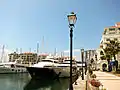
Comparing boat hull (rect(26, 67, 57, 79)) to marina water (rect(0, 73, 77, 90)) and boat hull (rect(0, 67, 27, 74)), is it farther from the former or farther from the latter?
boat hull (rect(0, 67, 27, 74))

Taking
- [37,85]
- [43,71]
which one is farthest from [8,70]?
[37,85]

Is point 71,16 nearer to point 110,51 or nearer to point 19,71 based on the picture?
point 110,51

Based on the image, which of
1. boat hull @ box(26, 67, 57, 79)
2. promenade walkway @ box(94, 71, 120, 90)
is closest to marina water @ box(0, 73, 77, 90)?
boat hull @ box(26, 67, 57, 79)

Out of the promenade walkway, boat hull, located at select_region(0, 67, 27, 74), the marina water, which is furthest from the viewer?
boat hull, located at select_region(0, 67, 27, 74)

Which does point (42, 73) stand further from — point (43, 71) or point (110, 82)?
point (110, 82)

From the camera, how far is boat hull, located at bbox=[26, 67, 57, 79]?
57.0 meters

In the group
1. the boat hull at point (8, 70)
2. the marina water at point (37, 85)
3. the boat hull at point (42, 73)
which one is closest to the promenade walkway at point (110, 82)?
the marina water at point (37, 85)

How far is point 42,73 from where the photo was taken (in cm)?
5853

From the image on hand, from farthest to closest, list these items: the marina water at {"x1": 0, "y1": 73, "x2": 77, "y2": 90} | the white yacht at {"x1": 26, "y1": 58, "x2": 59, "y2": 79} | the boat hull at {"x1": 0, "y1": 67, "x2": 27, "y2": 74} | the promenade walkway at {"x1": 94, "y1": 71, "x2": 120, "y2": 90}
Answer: the boat hull at {"x1": 0, "y1": 67, "x2": 27, "y2": 74} < the white yacht at {"x1": 26, "y1": 58, "x2": 59, "y2": 79} < the marina water at {"x1": 0, "y1": 73, "x2": 77, "y2": 90} < the promenade walkway at {"x1": 94, "y1": 71, "x2": 120, "y2": 90}

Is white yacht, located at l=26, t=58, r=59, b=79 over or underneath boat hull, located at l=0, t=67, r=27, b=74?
over

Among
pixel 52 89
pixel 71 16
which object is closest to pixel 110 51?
pixel 52 89

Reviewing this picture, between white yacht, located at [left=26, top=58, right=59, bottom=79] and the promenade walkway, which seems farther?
white yacht, located at [left=26, top=58, right=59, bottom=79]

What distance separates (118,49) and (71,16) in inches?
2204

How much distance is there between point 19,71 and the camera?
11019 centimetres
